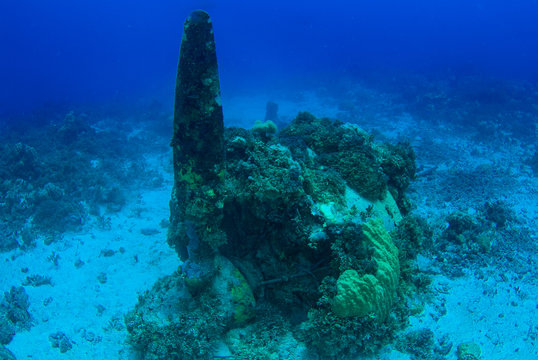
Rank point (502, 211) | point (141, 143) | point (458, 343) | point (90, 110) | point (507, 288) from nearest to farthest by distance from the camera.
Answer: point (458, 343) → point (507, 288) → point (502, 211) → point (141, 143) → point (90, 110)

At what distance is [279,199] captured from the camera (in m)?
5.30

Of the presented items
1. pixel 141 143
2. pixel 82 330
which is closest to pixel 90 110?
pixel 141 143

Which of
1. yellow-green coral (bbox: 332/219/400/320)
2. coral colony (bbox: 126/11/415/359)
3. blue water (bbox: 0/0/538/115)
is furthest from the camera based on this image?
blue water (bbox: 0/0/538/115)

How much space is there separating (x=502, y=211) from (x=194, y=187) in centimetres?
1044

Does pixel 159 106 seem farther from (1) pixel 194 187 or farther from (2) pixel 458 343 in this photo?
(2) pixel 458 343

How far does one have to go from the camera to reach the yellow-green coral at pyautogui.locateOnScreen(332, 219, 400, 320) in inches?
186

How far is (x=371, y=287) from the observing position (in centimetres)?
484

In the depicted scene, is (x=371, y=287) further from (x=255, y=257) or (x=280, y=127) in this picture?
(x=280, y=127)

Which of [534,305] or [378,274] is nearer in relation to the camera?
[378,274]

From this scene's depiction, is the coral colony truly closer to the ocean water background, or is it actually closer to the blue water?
the ocean water background

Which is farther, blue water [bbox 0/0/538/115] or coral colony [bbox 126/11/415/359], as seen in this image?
blue water [bbox 0/0/538/115]

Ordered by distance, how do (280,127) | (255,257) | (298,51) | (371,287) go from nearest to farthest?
(371,287) < (255,257) < (280,127) < (298,51)

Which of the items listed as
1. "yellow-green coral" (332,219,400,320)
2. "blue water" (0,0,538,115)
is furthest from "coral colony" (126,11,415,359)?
"blue water" (0,0,538,115)

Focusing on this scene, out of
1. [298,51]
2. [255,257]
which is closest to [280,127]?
[255,257]
